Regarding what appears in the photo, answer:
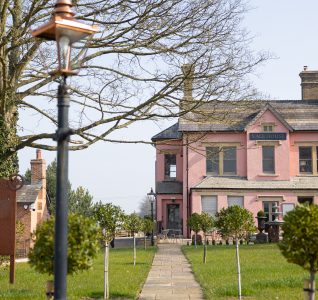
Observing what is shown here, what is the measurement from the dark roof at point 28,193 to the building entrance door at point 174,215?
10.1 meters

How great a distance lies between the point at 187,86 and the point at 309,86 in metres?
32.8

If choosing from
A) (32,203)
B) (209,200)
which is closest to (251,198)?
(209,200)

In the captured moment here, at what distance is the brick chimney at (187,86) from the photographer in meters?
14.3

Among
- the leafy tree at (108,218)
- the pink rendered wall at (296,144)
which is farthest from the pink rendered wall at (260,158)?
the leafy tree at (108,218)

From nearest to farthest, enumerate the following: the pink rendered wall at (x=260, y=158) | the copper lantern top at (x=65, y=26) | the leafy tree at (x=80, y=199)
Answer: the copper lantern top at (x=65, y=26), the pink rendered wall at (x=260, y=158), the leafy tree at (x=80, y=199)

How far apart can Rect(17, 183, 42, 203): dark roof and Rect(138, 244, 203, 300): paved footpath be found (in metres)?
12.0

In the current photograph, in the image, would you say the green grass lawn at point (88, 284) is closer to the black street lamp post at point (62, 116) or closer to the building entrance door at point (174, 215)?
the black street lamp post at point (62, 116)

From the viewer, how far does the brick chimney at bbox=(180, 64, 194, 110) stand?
14344 millimetres

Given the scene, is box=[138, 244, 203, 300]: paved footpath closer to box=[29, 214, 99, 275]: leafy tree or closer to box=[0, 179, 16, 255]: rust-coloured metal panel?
box=[0, 179, 16, 255]: rust-coloured metal panel

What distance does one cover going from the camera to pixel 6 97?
1452cm

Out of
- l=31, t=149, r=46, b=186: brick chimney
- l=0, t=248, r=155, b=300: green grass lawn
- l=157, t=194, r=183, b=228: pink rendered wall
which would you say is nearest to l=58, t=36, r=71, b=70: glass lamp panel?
l=0, t=248, r=155, b=300: green grass lawn

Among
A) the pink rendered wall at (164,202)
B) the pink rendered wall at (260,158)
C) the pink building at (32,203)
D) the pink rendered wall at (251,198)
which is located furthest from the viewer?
the pink rendered wall at (164,202)

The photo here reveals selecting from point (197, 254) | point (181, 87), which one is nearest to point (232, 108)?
point (181, 87)

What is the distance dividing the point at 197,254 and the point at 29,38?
A: 596 inches
